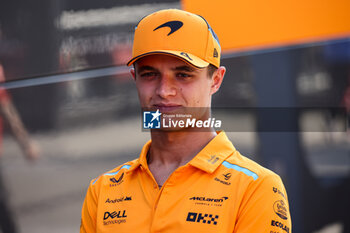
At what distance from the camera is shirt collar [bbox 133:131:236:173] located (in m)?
1.66

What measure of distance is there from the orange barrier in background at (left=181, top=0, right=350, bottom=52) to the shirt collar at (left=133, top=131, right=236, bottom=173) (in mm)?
1265

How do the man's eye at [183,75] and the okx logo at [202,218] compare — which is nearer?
the okx logo at [202,218]

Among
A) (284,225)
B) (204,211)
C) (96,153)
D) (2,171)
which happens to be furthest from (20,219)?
(284,225)

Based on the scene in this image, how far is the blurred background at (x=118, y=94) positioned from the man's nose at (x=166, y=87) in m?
1.18

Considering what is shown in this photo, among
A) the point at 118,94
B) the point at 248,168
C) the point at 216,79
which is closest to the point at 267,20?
the point at 118,94

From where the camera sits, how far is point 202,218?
1.55 metres

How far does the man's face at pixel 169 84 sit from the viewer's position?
5.57 feet

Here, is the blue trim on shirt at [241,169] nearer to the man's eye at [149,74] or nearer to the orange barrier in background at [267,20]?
the man's eye at [149,74]

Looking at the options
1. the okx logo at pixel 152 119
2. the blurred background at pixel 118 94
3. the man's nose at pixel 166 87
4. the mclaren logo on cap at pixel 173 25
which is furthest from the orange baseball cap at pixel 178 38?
the blurred background at pixel 118 94

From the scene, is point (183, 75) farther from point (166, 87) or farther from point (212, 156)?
point (212, 156)

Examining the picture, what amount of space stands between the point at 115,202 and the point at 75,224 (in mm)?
1144

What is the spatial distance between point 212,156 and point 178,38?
1.54ft

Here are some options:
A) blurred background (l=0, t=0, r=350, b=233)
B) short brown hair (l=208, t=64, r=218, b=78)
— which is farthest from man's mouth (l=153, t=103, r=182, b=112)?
blurred background (l=0, t=0, r=350, b=233)

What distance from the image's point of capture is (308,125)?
300 centimetres
